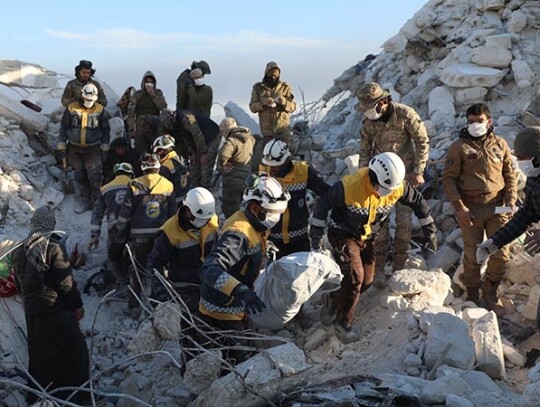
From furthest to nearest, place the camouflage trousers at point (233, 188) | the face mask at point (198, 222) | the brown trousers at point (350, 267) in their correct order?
1. the camouflage trousers at point (233, 188)
2. the brown trousers at point (350, 267)
3. the face mask at point (198, 222)

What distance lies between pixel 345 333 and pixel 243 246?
174 centimetres

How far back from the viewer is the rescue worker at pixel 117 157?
9.24m

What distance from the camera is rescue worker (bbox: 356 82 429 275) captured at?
269 inches

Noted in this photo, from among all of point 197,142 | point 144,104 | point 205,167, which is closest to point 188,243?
point 197,142

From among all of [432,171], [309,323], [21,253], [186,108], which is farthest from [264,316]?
[186,108]

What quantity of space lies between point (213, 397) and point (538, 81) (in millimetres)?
7377

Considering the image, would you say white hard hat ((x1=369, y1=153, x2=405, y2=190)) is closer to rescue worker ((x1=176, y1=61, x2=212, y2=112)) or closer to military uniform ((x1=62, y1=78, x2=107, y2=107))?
rescue worker ((x1=176, y1=61, x2=212, y2=112))

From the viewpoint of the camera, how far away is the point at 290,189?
267 inches

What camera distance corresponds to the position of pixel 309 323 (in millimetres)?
6844

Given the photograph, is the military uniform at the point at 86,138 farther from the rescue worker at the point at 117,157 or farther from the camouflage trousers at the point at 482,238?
the camouflage trousers at the point at 482,238

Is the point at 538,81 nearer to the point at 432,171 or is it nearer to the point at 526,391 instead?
the point at 432,171

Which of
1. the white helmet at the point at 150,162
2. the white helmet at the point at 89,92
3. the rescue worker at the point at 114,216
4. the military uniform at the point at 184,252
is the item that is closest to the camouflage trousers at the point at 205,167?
the rescue worker at the point at 114,216

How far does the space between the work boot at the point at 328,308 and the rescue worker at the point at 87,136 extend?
13.6ft

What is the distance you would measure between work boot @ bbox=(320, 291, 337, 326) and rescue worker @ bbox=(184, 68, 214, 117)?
387 centimetres
